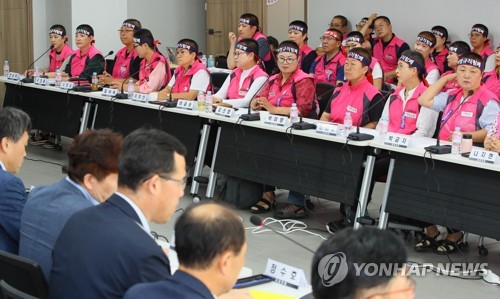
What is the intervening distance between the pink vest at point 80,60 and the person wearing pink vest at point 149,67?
2.37ft

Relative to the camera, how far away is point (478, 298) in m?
3.96

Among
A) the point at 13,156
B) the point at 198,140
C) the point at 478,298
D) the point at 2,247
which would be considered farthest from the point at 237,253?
the point at 198,140

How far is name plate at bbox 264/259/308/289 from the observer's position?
97.2 inches

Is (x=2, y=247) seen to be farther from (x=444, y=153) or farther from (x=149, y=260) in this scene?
(x=444, y=153)

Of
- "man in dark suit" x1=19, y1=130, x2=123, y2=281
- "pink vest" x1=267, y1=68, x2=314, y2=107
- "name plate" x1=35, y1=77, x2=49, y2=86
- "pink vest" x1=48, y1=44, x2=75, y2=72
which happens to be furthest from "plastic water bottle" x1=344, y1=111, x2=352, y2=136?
"pink vest" x1=48, y1=44, x2=75, y2=72

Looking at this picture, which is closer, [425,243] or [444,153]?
[444,153]

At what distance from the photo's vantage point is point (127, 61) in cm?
762

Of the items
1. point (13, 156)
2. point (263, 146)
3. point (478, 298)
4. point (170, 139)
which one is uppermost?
point (170, 139)

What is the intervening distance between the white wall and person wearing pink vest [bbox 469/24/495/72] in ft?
0.49

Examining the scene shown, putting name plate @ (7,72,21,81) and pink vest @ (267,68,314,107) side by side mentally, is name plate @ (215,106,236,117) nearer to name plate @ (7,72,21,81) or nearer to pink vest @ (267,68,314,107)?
pink vest @ (267,68,314,107)

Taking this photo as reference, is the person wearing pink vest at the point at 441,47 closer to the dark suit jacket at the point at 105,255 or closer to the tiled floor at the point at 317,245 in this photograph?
the tiled floor at the point at 317,245

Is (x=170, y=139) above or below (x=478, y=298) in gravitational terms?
above

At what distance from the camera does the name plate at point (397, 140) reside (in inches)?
176

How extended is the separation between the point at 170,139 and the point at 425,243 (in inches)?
110
